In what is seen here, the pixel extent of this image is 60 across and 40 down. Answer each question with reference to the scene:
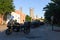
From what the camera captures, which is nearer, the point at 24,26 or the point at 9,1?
the point at 24,26

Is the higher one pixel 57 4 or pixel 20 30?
pixel 57 4

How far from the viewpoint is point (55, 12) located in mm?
71125

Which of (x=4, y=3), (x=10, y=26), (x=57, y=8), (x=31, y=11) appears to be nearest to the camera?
(x=10, y=26)

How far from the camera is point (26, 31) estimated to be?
25953 mm

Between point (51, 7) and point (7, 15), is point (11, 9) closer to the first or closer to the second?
point (7, 15)

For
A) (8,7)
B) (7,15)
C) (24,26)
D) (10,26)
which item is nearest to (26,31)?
(24,26)

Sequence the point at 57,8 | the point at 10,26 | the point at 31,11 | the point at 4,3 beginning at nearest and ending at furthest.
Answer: the point at 10,26, the point at 57,8, the point at 4,3, the point at 31,11

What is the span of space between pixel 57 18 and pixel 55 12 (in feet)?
Answer: 17.0

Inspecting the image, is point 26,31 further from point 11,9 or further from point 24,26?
point 11,9

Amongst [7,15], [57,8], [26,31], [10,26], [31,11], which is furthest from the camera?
[31,11]

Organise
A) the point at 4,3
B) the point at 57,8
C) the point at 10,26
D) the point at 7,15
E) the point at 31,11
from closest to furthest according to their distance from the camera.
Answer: the point at 10,26
the point at 57,8
the point at 4,3
the point at 7,15
the point at 31,11

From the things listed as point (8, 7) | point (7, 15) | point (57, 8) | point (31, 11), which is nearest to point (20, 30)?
point (57, 8)

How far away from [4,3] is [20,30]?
47.4 meters

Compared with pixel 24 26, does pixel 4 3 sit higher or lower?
higher
